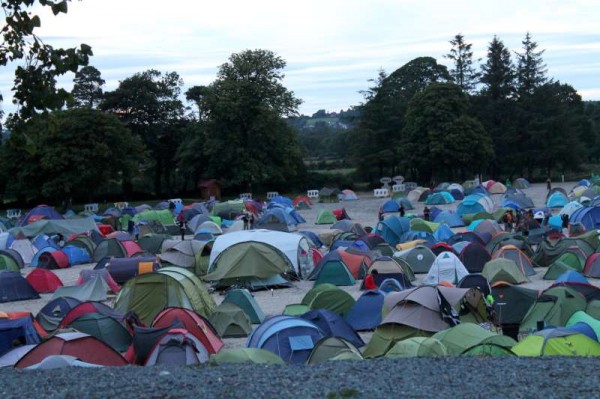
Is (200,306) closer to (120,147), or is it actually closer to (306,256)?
(306,256)

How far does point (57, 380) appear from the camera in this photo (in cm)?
898

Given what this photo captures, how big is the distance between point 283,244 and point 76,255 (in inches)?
375

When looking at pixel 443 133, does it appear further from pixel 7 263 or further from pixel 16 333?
pixel 16 333

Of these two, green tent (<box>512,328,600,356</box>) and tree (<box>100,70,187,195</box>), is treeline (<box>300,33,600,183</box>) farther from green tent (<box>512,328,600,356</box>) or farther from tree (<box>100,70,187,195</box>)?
green tent (<box>512,328,600,356</box>)

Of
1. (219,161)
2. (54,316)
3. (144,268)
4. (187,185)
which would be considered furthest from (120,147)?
(54,316)

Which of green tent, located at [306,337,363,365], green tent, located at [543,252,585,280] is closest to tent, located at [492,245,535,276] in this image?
green tent, located at [543,252,585,280]

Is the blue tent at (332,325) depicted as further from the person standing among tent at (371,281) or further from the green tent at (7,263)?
the green tent at (7,263)

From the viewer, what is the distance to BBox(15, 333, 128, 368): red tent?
1265cm

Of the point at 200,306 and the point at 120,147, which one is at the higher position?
the point at 120,147

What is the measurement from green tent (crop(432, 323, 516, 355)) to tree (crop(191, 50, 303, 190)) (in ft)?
140

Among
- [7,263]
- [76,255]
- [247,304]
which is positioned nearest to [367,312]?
[247,304]

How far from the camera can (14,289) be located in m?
21.3

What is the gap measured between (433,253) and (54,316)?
11.7 m

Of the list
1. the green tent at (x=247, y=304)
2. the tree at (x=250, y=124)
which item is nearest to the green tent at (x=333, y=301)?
the green tent at (x=247, y=304)
